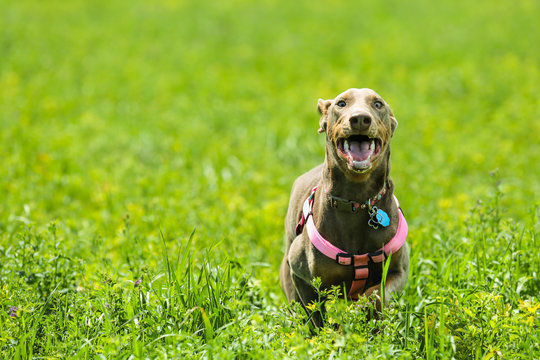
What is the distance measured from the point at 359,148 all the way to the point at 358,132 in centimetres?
16

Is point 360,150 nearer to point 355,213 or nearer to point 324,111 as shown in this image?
point 355,213

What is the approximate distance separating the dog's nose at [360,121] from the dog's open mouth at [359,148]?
16 centimetres

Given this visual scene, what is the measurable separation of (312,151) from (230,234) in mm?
3647

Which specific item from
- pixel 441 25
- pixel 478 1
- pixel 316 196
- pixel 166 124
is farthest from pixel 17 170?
pixel 478 1

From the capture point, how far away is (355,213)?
3527mm

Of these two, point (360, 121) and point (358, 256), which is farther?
point (358, 256)

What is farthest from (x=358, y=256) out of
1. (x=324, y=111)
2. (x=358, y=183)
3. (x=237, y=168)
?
(x=237, y=168)

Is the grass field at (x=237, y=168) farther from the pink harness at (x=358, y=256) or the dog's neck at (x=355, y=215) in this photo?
A: the dog's neck at (x=355, y=215)

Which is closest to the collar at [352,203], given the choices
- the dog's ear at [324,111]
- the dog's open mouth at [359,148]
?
the dog's open mouth at [359,148]

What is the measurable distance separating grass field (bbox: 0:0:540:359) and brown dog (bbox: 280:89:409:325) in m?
0.24

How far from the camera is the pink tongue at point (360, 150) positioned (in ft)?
11.0

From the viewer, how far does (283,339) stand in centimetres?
318

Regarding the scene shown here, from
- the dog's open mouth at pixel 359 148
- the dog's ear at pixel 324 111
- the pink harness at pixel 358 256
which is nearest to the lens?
the dog's open mouth at pixel 359 148

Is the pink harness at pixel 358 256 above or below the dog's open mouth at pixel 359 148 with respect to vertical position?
below
